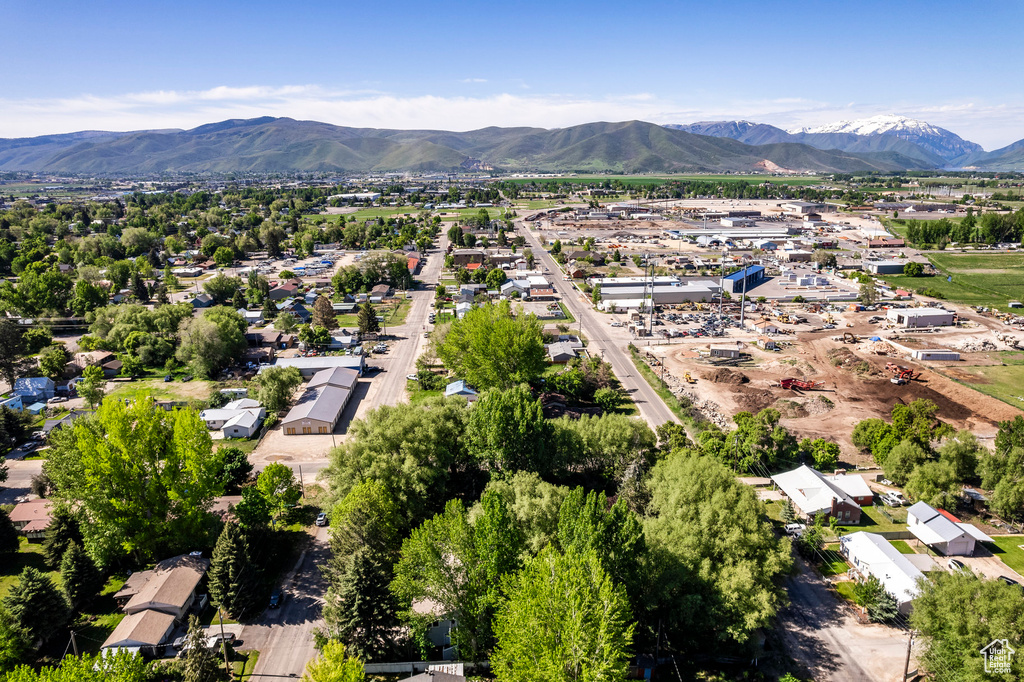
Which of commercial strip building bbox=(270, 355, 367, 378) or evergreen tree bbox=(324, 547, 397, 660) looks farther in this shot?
commercial strip building bbox=(270, 355, 367, 378)

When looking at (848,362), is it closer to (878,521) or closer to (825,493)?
(878,521)

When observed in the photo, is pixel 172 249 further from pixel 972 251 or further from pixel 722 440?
pixel 972 251

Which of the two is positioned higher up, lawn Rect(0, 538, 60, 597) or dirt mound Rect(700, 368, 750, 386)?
dirt mound Rect(700, 368, 750, 386)

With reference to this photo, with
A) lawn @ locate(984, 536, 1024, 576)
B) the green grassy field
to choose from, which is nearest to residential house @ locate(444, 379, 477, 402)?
lawn @ locate(984, 536, 1024, 576)

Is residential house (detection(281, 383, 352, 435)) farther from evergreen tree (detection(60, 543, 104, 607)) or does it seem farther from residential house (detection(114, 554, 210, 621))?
evergreen tree (detection(60, 543, 104, 607))

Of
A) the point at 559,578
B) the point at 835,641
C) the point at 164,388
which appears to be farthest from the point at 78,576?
the point at 835,641

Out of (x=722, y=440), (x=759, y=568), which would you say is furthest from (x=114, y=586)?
(x=722, y=440)

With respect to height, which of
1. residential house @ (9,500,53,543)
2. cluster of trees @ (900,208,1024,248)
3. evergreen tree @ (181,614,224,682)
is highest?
cluster of trees @ (900,208,1024,248)
